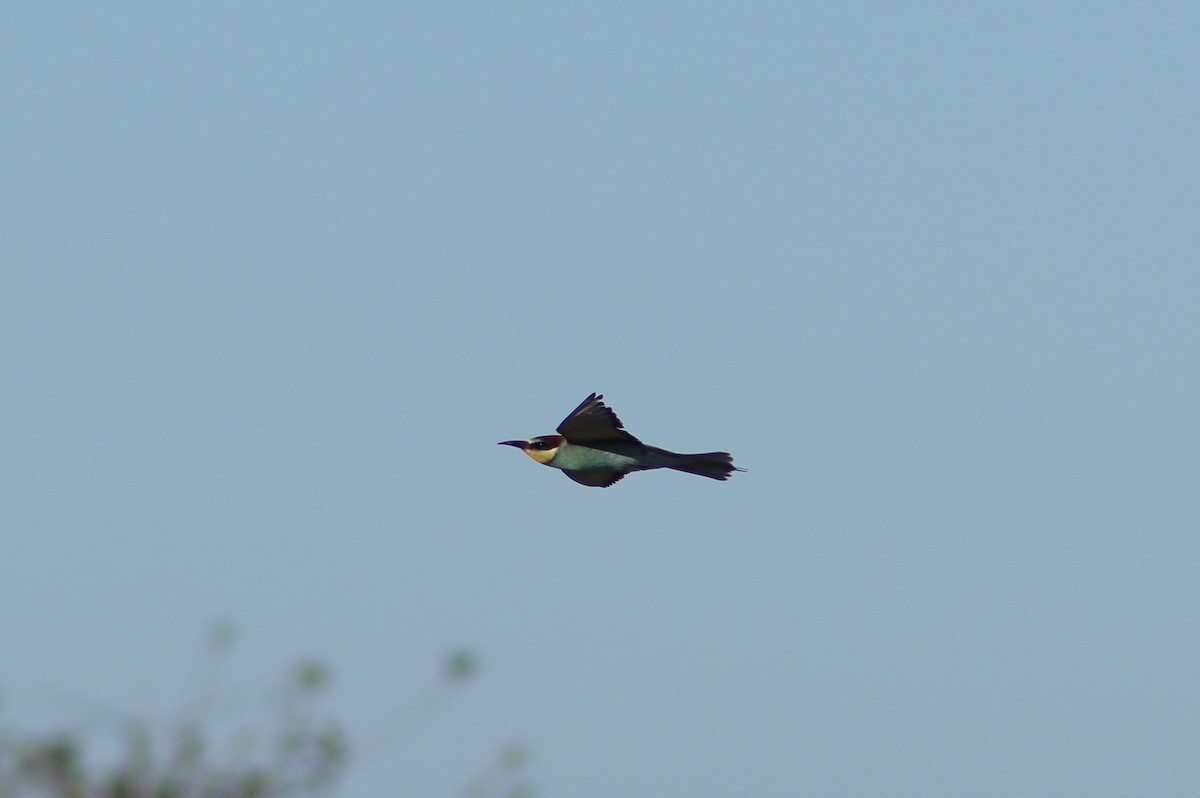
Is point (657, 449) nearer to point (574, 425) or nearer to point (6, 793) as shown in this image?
point (574, 425)

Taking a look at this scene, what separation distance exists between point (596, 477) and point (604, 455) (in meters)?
0.51

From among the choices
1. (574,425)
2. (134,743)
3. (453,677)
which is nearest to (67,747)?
(134,743)

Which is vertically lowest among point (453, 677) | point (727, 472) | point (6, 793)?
point (6, 793)

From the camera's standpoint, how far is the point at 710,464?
23.1 m

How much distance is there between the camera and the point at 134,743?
23.6 feet

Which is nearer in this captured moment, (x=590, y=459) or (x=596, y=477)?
(x=590, y=459)

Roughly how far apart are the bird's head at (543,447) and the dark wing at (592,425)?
43 centimetres

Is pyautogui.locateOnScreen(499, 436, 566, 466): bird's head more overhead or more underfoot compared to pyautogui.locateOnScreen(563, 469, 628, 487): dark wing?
more overhead

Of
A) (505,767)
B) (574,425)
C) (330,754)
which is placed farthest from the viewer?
(574,425)

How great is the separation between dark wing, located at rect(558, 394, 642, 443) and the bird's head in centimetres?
43

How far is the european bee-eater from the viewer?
22688 millimetres

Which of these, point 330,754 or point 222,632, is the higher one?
point 222,632

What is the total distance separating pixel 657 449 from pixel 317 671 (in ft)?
51.3

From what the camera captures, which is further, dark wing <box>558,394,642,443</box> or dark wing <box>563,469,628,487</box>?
dark wing <box>563,469,628,487</box>
